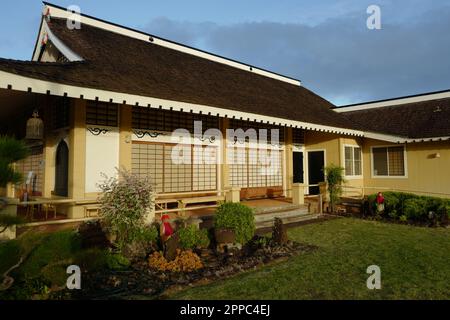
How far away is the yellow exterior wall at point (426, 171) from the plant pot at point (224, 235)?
9.89 meters

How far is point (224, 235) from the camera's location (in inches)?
287

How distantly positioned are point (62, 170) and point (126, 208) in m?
4.55

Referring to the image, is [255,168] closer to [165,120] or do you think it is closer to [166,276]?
[165,120]

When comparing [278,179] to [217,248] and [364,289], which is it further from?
[364,289]

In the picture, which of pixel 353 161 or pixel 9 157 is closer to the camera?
pixel 9 157

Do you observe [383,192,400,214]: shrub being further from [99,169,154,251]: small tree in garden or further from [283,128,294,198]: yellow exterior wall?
[99,169,154,251]: small tree in garden

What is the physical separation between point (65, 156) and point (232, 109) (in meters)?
5.35

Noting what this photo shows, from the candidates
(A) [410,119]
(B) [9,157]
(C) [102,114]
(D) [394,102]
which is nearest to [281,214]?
(C) [102,114]

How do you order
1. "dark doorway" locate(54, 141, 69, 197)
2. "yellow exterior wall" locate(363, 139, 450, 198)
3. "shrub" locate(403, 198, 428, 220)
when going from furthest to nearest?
"yellow exterior wall" locate(363, 139, 450, 198), "shrub" locate(403, 198, 428, 220), "dark doorway" locate(54, 141, 69, 197)

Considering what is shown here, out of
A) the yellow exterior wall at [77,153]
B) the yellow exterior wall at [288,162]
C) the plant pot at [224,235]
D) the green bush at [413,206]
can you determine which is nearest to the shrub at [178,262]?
the plant pot at [224,235]

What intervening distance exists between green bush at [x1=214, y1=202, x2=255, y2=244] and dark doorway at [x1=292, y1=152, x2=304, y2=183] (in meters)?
8.93

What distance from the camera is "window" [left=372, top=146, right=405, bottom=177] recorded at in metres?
15.3
